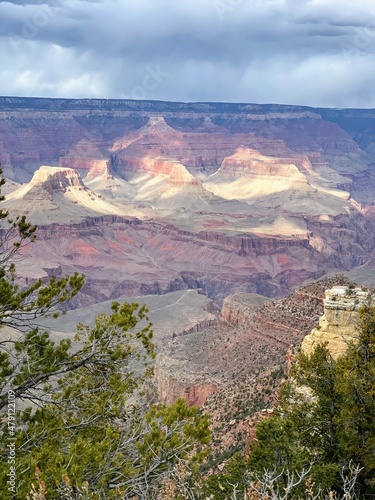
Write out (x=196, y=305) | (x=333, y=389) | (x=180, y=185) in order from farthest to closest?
(x=180, y=185), (x=196, y=305), (x=333, y=389)

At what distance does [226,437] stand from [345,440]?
13.5 m

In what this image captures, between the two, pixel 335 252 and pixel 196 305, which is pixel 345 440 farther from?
pixel 335 252

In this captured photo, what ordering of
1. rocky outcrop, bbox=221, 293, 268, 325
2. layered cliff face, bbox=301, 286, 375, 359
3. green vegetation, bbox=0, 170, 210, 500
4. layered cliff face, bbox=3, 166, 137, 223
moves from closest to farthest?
green vegetation, bbox=0, 170, 210, 500 < layered cliff face, bbox=301, 286, 375, 359 < rocky outcrop, bbox=221, 293, 268, 325 < layered cliff face, bbox=3, 166, 137, 223

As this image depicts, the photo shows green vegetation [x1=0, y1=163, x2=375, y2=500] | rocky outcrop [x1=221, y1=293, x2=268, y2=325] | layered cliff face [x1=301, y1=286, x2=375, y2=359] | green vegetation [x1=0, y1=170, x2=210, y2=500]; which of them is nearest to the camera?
green vegetation [x1=0, y1=170, x2=210, y2=500]

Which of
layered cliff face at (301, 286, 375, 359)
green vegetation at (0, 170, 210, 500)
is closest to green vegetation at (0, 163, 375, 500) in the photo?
green vegetation at (0, 170, 210, 500)

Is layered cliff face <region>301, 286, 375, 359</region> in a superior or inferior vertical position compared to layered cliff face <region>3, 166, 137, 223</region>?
superior

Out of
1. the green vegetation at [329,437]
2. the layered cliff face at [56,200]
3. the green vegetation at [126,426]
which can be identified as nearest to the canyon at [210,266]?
the layered cliff face at [56,200]

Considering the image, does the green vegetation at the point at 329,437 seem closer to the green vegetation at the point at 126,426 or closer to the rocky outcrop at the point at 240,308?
the green vegetation at the point at 126,426

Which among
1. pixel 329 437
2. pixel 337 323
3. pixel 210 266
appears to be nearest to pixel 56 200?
pixel 210 266

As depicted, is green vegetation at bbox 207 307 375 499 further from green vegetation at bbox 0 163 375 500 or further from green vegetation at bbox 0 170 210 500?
green vegetation at bbox 0 170 210 500

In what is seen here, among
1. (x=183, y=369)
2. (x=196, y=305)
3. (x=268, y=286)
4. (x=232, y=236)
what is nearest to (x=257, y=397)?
(x=183, y=369)

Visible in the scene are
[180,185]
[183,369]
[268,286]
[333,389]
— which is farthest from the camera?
[180,185]

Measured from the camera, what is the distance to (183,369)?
43.4m

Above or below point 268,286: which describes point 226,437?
above
